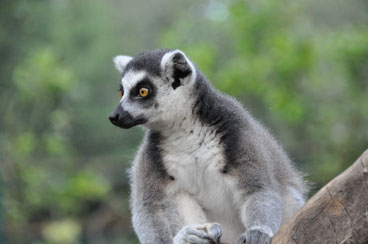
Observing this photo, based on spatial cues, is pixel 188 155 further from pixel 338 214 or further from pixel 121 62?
pixel 338 214

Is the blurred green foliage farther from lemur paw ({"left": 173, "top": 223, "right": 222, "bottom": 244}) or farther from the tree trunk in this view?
the tree trunk

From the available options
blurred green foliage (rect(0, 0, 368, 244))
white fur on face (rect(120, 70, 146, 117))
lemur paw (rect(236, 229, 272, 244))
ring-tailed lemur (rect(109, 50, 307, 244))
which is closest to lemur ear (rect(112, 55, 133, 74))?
ring-tailed lemur (rect(109, 50, 307, 244))

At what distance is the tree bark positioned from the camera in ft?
10.3

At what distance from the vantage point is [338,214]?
10.7 feet

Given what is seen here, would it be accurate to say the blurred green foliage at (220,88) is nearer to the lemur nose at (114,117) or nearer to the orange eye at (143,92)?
the orange eye at (143,92)

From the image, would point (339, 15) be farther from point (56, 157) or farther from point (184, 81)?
point (184, 81)

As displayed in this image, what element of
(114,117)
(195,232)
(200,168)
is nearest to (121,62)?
(114,117)

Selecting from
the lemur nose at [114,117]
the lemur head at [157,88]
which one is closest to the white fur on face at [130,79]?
the lemur head at [157,88]

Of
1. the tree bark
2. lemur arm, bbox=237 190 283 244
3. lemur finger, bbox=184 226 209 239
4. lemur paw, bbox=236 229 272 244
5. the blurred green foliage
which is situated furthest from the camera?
the blurred green foliage

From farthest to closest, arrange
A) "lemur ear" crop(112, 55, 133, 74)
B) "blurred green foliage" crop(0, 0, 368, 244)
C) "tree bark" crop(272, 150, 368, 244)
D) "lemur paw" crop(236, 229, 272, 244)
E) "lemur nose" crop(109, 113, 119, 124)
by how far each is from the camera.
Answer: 1. "blurred green foliage" crop(0, 0, 368, 244)
2. "lemur ear" crop(112, 55, 133, 74)
3. "lemur nose" crop(109, 113, 119, 124)
4. "lemur paw" crop(236, 229, 272, 244)
5. "tree bark" crop(272, 150, 368, 244)

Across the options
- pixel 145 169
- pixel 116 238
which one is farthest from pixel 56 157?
pixel 145 169

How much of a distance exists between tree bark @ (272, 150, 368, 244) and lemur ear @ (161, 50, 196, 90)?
157cm

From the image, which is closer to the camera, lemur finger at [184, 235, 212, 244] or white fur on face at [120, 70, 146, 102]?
lemur finger at [184, 235, 212, 244]

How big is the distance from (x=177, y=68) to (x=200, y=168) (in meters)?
0.86
